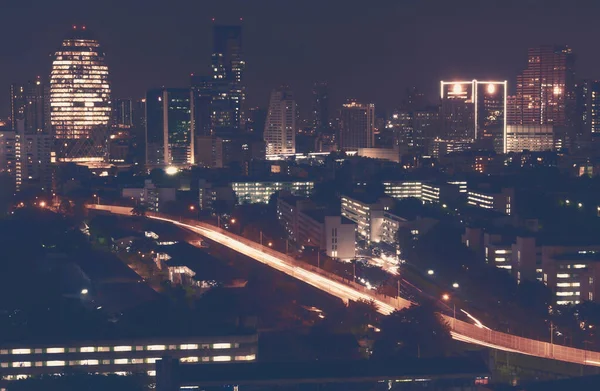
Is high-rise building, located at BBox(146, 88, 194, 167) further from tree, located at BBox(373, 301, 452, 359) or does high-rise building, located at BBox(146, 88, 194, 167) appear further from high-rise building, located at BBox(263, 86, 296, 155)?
tree, located at BBox(373, 301, 452, 359)

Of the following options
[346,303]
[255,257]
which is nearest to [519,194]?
[255,257]

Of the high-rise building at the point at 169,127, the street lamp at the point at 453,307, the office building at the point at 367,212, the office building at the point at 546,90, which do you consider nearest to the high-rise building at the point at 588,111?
the office building at the point at 546,90

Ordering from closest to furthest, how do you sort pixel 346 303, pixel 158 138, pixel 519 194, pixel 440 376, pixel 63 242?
pixel 440 376 → pixel 346 303 → pixel 63 242 → pixel 519 194 → pixel 158 138

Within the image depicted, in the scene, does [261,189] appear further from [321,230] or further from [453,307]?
[453,307]

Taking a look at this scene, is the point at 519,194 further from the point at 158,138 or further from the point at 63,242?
the point at 158,138

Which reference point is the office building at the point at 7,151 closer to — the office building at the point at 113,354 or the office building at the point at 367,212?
the office building at the point at 367,212
